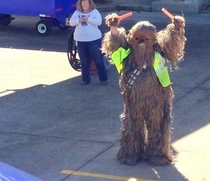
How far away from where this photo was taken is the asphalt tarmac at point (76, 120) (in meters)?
7.61

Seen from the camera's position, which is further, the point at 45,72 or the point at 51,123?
the point at 45,72

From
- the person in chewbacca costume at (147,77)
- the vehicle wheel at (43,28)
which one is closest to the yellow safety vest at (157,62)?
the person in chewbacca costume at (147,77)

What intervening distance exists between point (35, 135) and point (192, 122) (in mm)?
2144

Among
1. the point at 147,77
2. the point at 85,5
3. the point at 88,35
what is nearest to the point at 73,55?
the point at 88,35

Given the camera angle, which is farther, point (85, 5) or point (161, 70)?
point (85, 5)

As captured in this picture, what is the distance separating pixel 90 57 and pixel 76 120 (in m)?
2.28

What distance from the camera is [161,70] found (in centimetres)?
739

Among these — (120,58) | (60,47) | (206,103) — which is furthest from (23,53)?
(120,58)

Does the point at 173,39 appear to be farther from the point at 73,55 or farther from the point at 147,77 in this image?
the point at 73,55

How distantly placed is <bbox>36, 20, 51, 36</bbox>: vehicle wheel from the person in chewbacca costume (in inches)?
355

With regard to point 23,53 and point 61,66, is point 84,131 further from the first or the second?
point 23,53

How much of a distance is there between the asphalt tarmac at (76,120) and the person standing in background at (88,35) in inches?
12.8

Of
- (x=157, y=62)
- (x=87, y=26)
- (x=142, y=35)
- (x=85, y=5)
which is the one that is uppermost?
(x=142, y=35)

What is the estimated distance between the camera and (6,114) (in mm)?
10078
